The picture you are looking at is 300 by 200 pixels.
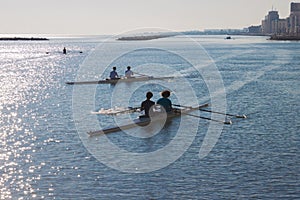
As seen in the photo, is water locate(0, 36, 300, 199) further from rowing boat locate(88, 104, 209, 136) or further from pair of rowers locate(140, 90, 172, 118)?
pair of rowers locate(140, 90, 172, 118)

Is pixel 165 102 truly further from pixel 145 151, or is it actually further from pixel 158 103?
pixel 145 151

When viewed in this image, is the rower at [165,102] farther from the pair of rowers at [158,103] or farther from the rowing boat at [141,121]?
the rowing boat at [141,121]

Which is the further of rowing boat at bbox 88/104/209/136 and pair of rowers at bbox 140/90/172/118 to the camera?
pair of rowers at bbox 140/90/172/118

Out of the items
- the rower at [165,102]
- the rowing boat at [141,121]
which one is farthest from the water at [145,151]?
the rower at [165,102]

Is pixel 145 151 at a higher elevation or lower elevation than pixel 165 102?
lower

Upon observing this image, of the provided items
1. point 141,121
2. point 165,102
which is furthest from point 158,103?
point 141,121

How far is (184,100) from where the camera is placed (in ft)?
120

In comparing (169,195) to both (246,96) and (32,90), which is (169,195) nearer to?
(246,96)

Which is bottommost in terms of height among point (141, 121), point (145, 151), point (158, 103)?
point (145, 151)

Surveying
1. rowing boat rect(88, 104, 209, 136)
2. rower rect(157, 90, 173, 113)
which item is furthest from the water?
rower rect(157, 90, 173, 113)

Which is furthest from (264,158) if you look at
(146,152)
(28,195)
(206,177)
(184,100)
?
(184,100)

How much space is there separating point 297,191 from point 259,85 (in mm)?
31965

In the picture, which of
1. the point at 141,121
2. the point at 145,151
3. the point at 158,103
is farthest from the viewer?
the point at 158,103

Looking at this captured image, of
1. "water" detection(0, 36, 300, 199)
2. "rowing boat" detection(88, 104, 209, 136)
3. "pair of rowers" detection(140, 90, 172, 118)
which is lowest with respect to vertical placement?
"water" detection(0, 36, 300, 199)
